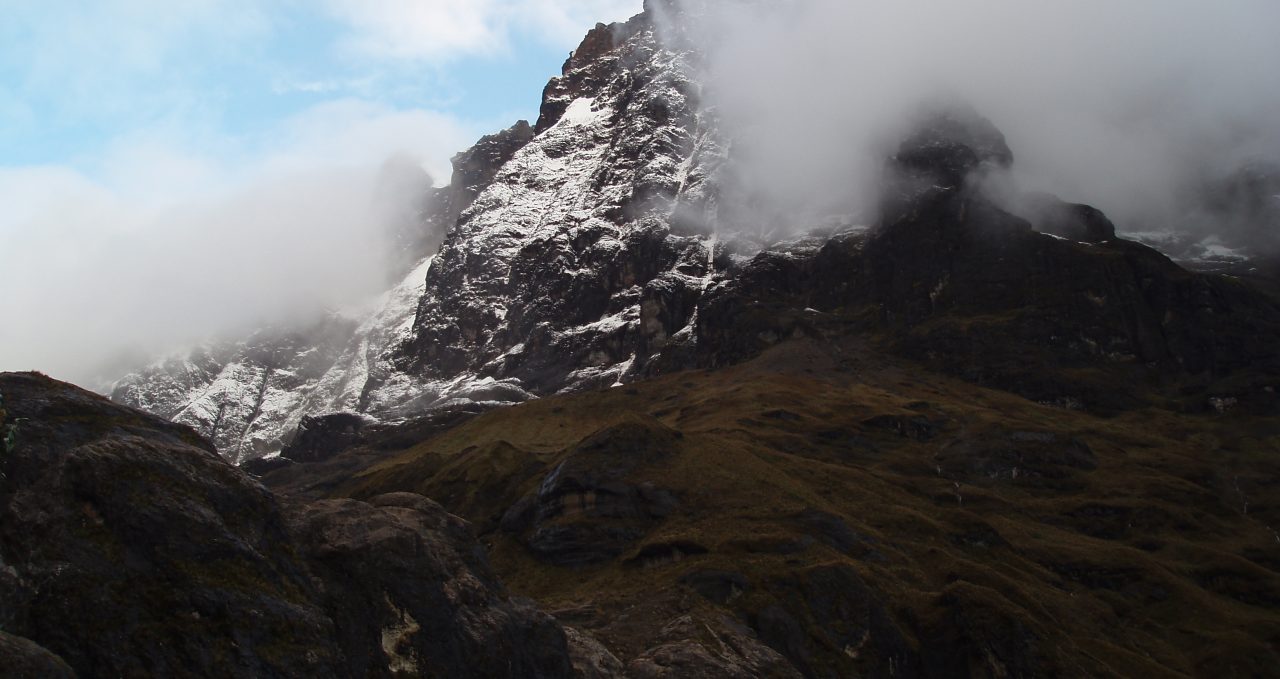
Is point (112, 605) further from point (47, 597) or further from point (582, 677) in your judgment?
point (582, 677)

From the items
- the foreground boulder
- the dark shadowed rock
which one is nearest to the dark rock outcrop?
the foreground boulder

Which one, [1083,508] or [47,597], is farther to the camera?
[1083,508]

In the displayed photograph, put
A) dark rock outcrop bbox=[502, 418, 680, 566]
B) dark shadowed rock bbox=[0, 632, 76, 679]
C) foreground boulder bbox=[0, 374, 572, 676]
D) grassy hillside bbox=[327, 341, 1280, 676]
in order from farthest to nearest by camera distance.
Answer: dark rock outcrop bbox=[502, 418, 680, 566] → grassy hillside bbox=[327, 341, 1280, 676] → foreground boulder bbox=[0, 374, 572, 676] → dark shadowed rock bbox=[0, 632, 76, 679]

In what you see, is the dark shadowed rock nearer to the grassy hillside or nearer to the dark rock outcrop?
the grassy hillside

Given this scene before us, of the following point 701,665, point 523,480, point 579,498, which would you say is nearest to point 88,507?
point 701,665

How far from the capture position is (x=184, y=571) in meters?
37.8

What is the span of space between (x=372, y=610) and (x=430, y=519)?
33.0ft

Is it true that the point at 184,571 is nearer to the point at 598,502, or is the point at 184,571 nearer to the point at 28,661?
the point at 28,661

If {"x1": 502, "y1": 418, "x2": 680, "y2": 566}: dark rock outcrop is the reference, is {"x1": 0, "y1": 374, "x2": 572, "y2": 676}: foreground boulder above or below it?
below

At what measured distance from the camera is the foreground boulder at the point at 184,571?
1351 inches

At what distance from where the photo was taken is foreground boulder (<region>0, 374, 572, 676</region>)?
34312mm

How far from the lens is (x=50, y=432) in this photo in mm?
38906

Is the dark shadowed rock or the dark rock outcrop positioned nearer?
the dark shadowed rock

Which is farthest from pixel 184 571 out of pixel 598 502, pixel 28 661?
pixel 598 502
